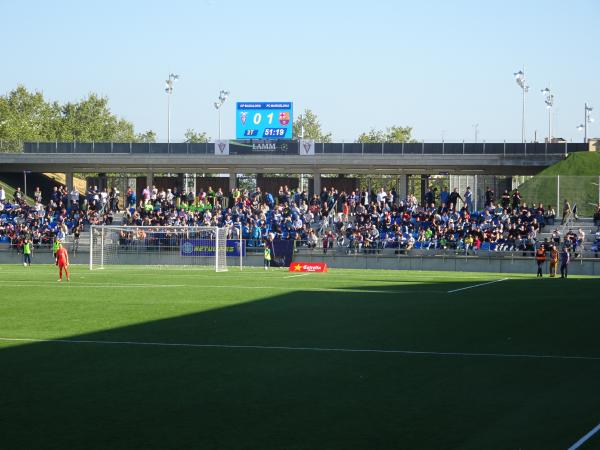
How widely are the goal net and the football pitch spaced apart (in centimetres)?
2394

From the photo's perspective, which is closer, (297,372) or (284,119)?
(297,372)

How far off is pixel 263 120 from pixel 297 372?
177 feet

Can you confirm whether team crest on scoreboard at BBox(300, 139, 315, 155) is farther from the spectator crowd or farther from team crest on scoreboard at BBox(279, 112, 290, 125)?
the spectator crowd

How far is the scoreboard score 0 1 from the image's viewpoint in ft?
220

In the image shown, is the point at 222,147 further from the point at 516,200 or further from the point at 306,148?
the point at 516,200

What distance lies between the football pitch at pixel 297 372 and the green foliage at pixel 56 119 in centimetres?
8940

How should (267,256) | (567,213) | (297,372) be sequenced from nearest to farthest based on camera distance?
1. (297,372)
2. (267,256)
3. (567,213)

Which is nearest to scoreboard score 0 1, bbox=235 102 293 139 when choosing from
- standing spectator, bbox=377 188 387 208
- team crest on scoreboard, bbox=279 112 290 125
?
team crest on scoreboard, bbox=279 112 290 125

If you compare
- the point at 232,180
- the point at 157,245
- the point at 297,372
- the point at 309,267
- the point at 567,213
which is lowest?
the point at 297,372

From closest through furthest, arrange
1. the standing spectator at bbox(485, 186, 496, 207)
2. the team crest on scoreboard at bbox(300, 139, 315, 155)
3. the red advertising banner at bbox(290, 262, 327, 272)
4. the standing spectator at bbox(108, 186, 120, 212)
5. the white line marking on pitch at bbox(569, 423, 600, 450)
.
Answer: the white line marking on pitch at bbox(569, 423, 600, 450) < the red advertising banner at bbox(290, 262, 327, 272) < the standing spectator at bbox(485, 186, 496, 207) < the team crest on scoreboard at bbox(300, 139, 315, 155) < the standing spectator at bbox(108, 186, 120, 212)

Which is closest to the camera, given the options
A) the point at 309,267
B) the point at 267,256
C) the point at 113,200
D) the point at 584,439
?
the point at 584,439

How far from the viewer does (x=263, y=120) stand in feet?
221

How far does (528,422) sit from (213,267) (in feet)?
131

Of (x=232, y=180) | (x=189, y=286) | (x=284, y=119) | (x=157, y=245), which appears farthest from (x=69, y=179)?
(x=189, y=286)
